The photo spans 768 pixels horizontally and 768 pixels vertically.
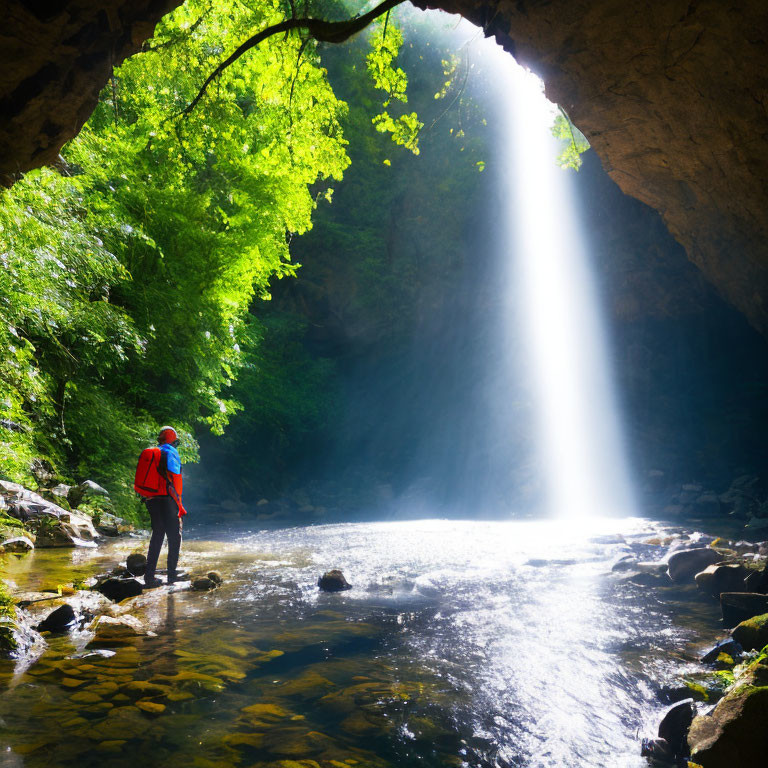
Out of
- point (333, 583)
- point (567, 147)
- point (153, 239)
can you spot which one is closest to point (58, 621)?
point (333, 583)

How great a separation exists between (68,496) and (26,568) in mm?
3523

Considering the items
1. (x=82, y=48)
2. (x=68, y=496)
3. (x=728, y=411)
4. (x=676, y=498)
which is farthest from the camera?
(x=728, y=411)

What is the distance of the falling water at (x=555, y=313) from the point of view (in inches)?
845

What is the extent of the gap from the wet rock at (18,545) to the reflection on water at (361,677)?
0.80 ft

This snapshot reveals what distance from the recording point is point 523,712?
3.23m

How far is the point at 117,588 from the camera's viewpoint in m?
5.16

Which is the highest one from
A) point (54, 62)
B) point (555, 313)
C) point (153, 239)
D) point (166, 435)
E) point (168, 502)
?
point (555, 313)

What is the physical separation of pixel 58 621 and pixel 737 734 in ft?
13.9

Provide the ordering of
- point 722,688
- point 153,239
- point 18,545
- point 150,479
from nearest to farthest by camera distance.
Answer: point 722,688
point 150,479
point 18,545
point 153,239

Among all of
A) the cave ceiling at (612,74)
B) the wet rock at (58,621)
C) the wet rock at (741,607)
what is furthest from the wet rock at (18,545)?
the wet rock at (741,607)

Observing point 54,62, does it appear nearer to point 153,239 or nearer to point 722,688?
point 722,688

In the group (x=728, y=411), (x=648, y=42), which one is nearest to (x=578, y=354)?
(x=728, y=411)

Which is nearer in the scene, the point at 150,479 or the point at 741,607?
the point at 741,607

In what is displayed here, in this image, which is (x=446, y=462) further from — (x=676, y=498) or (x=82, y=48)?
(x=82, y=48)
